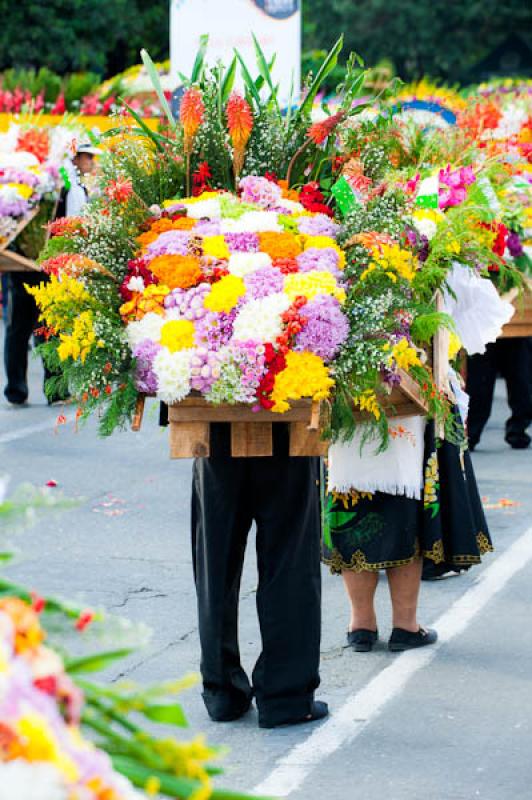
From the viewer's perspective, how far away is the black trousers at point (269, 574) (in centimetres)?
527

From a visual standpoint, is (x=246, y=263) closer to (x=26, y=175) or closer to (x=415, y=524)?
(x=415, y=524)

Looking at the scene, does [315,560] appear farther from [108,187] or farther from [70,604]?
[70,604]

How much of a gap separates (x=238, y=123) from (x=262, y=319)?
2.60ft

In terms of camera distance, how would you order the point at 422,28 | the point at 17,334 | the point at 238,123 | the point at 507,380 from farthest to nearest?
1. the point at 422,28
2. the point at 17,334
3. the point at 507,380
4. the point at 238,123

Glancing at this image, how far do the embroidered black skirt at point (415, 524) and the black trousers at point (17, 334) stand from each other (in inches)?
280

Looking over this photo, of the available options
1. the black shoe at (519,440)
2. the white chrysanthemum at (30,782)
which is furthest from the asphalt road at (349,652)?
the white chrysanthemum at (30,782)

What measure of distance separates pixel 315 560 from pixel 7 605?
12.0 ft

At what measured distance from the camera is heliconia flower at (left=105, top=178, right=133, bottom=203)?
5.21 m

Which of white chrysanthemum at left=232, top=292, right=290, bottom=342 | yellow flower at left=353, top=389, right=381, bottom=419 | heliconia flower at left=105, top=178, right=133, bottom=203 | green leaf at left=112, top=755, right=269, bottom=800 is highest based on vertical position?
heliconia flower at left=105, top=178, right=133, bottom=203


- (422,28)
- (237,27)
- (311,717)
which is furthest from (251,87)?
(422,28)

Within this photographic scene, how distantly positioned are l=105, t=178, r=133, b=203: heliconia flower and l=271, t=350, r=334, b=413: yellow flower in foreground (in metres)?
0.84

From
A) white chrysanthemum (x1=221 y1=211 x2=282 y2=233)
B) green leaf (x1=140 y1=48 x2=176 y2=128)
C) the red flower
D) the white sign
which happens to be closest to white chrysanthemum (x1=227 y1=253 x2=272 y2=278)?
white chrysanthemum (x1=221 y1=211 x2=282 y2=233)

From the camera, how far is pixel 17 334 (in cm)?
1320

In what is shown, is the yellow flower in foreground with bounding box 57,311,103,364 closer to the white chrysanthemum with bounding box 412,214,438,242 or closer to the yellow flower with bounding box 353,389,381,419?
the yellow flower with bounding box 353,389,381,419
